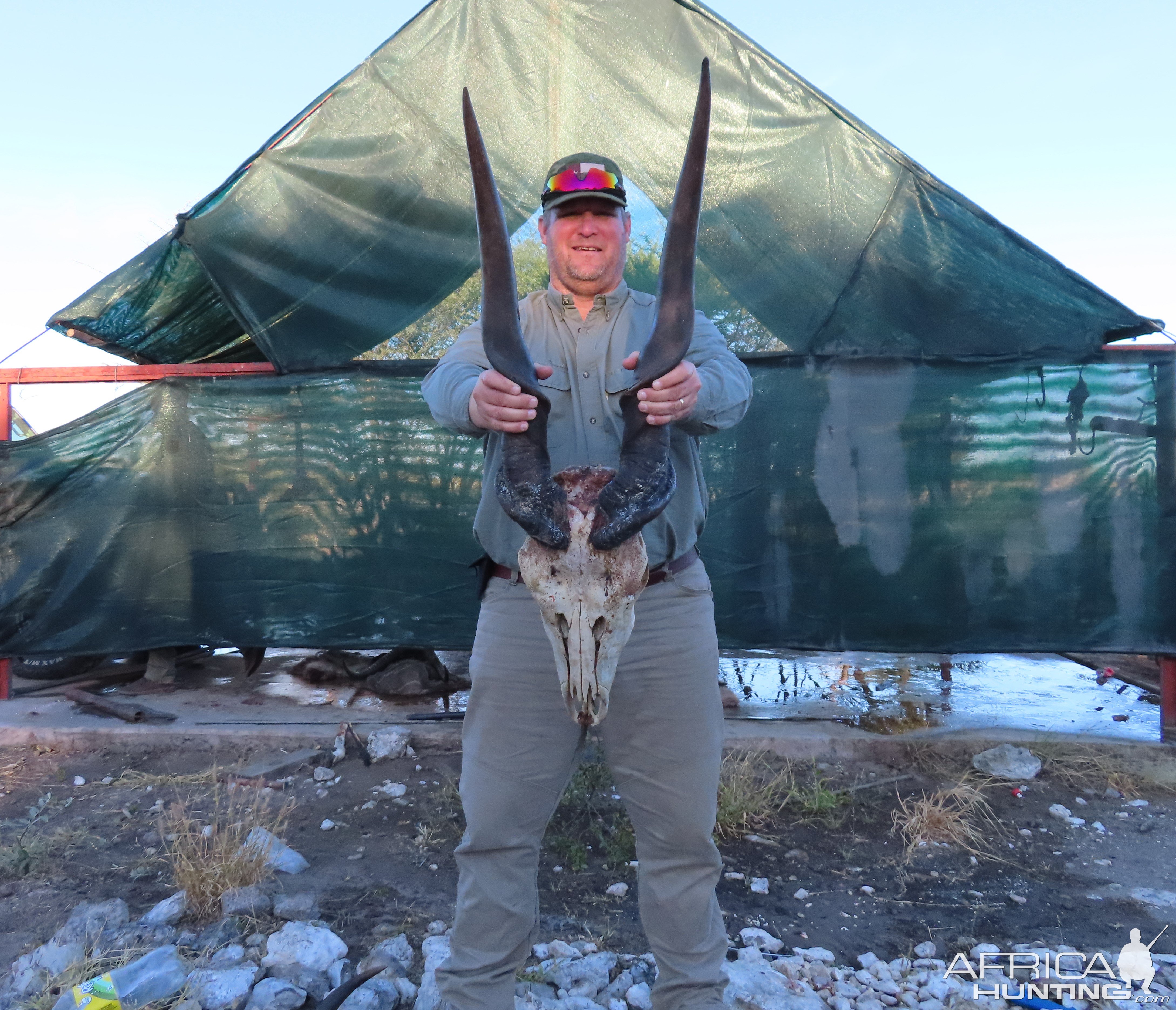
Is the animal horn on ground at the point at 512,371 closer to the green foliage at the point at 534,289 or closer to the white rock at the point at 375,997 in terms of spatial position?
the white rock at the point at 375,997

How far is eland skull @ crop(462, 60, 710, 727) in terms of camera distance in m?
2.03

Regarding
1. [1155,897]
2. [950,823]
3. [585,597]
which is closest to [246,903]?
[585,597]

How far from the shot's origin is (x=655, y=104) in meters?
5.08

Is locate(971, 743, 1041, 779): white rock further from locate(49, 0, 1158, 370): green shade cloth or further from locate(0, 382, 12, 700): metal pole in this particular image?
locate(0, 382, 12, 700): metal pole

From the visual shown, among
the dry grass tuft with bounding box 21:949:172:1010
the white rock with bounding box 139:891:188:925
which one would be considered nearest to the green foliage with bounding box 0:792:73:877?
the white rock with bounding box 139:891:188:925

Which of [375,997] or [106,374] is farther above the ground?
[106,374]

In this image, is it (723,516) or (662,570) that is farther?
(723,516)

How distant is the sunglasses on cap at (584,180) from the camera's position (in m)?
2.44

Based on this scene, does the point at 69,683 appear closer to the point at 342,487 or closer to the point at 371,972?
the point at 342,487

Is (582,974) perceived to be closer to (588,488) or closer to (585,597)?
(585,597)

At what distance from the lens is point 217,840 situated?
129 inches

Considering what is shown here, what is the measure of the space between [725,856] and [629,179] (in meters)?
4.03

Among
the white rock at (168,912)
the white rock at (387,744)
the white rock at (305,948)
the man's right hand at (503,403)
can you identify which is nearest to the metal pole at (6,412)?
the white rock at (387,744)

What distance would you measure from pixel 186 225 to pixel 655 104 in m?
3.02
